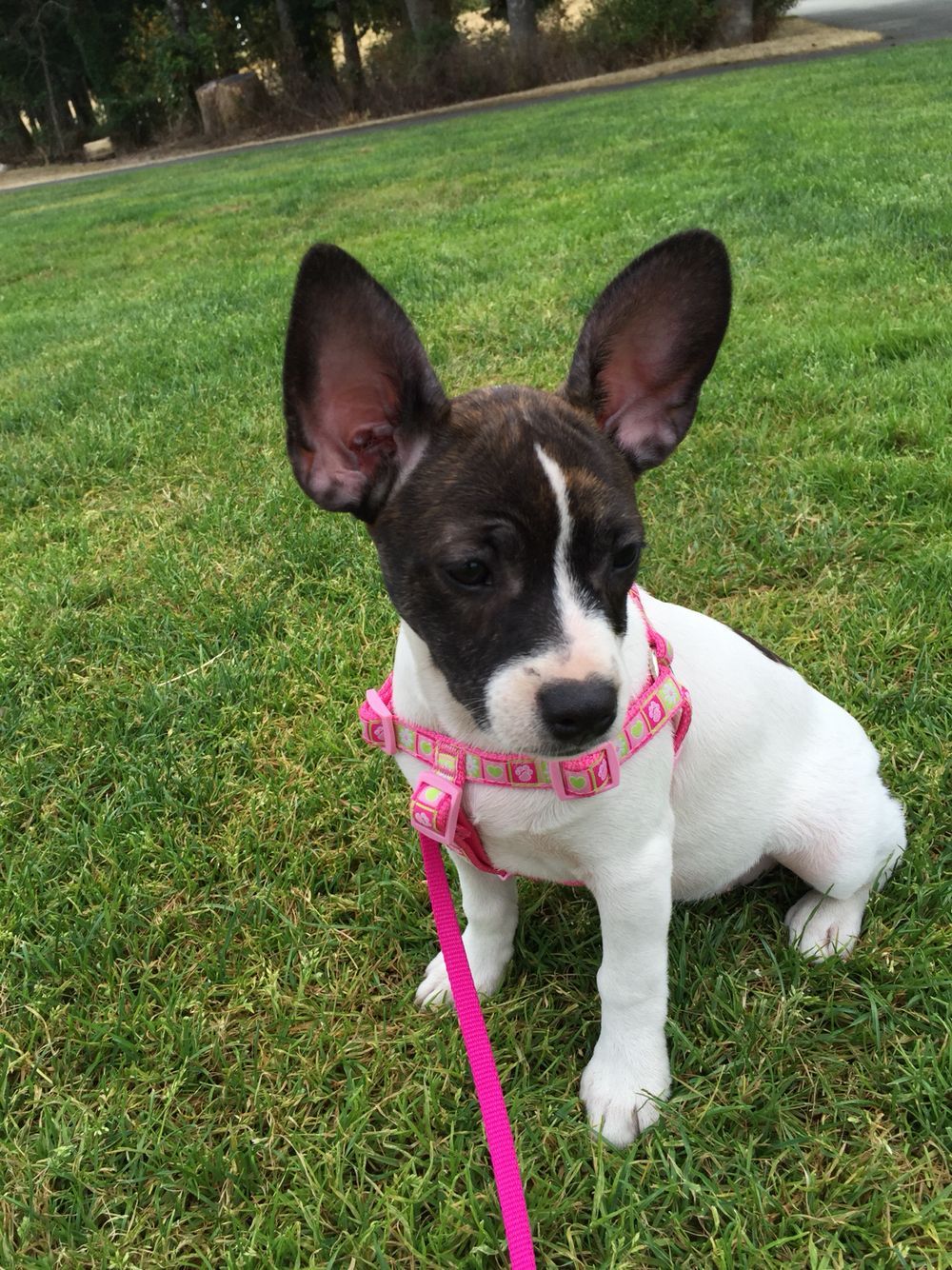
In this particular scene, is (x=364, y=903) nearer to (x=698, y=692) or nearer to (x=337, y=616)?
(x=698, y=692)

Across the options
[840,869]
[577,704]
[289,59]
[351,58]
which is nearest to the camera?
[577,704]

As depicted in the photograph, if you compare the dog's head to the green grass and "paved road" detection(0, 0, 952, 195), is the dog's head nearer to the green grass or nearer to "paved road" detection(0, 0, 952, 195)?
the green grass

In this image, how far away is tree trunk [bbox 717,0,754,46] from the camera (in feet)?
99.3

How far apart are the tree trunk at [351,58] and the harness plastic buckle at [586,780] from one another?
3568 cm

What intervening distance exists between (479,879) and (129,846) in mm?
1245

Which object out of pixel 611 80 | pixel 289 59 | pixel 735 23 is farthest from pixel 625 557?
pixel 289 59

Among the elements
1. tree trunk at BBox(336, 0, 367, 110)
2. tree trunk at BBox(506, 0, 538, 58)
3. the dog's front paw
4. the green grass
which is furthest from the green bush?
the dog's front paw

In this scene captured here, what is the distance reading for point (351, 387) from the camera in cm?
200

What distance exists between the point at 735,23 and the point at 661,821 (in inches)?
1413

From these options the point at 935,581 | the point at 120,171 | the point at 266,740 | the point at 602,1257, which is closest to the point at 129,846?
the point at 266,740

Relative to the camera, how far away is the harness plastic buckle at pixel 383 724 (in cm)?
216

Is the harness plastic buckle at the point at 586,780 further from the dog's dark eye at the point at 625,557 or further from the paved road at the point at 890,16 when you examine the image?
the paved road at the point at 890,16

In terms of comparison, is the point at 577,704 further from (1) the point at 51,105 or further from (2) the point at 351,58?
(1) the point at 51,105

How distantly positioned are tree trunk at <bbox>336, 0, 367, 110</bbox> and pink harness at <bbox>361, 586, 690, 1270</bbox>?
35456 millimetres
